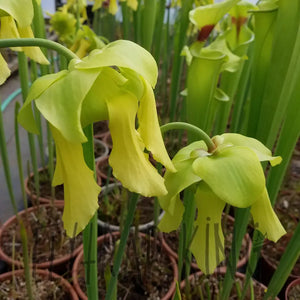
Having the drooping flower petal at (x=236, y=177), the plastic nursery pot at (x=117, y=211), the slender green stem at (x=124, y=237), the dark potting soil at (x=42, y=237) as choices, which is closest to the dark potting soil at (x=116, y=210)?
A: the plastic nursery pot at (x=117, y=211)

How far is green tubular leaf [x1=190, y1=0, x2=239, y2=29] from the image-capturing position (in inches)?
18.1

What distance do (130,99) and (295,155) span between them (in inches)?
53.9

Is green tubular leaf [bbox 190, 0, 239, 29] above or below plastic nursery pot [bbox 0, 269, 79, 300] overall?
above

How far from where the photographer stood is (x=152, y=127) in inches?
10.3

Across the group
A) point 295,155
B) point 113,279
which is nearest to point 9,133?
point 295,155

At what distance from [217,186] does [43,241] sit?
2.42ft

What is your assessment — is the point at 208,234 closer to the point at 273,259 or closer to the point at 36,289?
the point at 36,289

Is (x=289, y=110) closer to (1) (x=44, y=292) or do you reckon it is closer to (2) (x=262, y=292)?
(2) (x=262, y=292)

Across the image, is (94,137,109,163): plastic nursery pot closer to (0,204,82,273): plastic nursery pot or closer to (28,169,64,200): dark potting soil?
(28,169,64,200): dark potting soil

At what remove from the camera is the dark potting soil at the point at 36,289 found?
0.73m

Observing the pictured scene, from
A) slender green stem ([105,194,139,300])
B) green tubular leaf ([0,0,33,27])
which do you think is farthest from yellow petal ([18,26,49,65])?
slender green stem ([105,194,139,300])

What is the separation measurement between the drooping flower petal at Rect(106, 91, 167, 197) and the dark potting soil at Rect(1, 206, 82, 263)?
0.65m

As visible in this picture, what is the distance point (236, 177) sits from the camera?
29 centimetres

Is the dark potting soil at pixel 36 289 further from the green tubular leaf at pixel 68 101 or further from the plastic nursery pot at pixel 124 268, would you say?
the green tubular leaf at pixel 68 101
